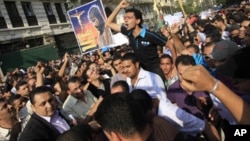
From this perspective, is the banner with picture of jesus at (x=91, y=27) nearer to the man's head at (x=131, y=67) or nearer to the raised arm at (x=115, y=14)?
the raised arm at (x=115, y=14)

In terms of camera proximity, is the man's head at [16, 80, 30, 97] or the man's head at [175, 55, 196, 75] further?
the man's head at [16, 80, 30, 97]

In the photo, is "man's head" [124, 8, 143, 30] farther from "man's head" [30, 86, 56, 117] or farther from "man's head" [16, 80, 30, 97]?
"man's head" [16, 80, 30, 97]

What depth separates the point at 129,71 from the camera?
389 centimetres

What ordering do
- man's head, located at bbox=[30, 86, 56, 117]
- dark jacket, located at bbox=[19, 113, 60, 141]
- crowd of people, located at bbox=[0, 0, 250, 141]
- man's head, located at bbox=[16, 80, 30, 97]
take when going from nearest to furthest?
crowd of people, located at bbox=[0, 0, 250, 141], dark jacket, located at bbox=[19, 113, 60, 141], man's head, located at bbox=[30, 86, 56, 117], man's head, located at bbox=[16, 80, 30, 97]

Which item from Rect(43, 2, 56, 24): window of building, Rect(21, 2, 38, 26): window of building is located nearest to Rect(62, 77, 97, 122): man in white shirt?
Rect(21, 2, 38, 26): window of building

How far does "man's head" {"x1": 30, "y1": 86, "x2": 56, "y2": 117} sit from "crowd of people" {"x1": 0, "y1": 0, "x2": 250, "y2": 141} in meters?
0.01

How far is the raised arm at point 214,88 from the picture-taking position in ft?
4.72

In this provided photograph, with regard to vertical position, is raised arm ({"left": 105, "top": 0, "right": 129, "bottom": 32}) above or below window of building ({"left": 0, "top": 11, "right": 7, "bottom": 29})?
below

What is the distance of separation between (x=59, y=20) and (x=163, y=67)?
21428mm

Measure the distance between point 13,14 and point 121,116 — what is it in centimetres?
1998

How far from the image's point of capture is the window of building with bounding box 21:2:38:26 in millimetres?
21625

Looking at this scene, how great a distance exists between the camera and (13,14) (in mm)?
20266

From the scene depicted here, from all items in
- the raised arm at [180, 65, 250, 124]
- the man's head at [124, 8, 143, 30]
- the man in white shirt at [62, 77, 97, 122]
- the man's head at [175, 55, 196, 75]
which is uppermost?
the man's head at [124, 8, 143, 30]

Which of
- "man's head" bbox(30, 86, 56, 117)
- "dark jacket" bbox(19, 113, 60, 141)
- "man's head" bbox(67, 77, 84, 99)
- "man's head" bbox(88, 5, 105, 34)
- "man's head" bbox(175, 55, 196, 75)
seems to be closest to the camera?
"dark jacket" bbox(19, 113, 60, 141)
